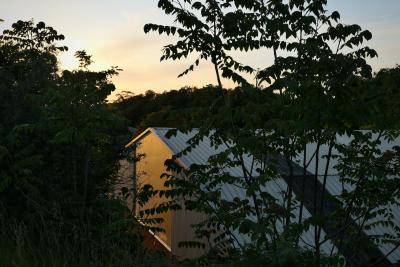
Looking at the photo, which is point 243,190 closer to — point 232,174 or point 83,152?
point 232,174

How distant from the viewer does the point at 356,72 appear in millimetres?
6301

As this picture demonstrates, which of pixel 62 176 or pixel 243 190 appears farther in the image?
pixel 243 190

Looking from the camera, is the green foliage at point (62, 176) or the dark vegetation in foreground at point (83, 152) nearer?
the dark vegetation in foreground at point (83, 152)

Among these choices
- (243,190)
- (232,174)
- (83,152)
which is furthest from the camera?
(232,174)

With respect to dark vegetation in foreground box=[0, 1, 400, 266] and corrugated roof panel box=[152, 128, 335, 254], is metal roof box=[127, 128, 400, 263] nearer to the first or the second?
corrugated roof panel box=[152, 128, 335, 254]

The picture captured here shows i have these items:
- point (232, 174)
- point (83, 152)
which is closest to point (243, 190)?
point (232, 174)

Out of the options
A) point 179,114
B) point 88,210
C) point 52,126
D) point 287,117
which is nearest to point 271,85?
point 287,117

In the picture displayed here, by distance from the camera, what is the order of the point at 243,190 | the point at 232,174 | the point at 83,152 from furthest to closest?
the point at 232,174
the point at 243,190
the point at 83,152

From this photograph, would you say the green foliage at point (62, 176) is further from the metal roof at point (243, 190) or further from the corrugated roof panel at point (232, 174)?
the metal roof at point (243, 190)

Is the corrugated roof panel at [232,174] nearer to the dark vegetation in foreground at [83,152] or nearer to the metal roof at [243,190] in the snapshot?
the metal roof at [243,190]

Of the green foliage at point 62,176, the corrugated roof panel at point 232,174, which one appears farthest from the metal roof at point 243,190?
the green foliage at point 62,176

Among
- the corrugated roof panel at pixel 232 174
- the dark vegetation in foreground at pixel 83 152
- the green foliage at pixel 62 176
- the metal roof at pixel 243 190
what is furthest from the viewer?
the metal roof at pixel 243 190

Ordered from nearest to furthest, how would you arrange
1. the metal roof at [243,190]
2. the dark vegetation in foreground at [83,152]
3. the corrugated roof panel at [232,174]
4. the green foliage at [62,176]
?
the dark vegetation in foreground at [83,152]
the green foliage at [62,176]
the corrugated roof panel at [232,174]
the metal roof at [243,190]

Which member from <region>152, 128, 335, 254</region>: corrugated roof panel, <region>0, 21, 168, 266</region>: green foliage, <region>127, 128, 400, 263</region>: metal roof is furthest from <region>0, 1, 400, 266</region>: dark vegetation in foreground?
<region>127, 128, 400, 263</region>: metal roof
